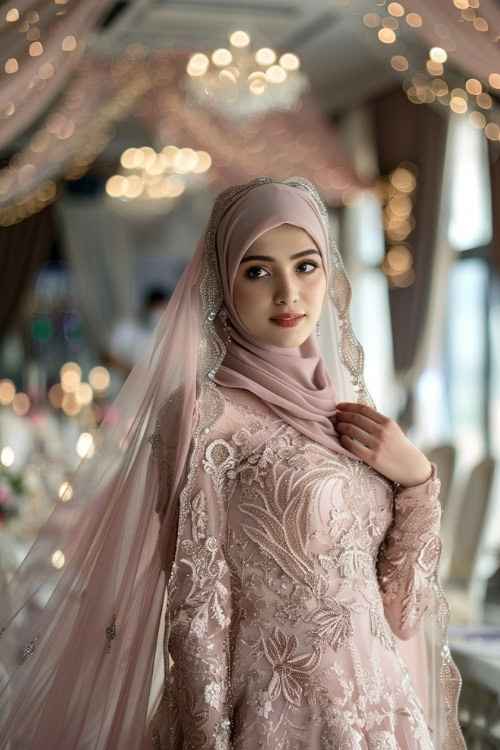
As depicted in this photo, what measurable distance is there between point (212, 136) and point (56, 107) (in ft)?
6.44

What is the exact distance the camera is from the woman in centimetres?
172

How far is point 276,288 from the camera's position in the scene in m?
1.85

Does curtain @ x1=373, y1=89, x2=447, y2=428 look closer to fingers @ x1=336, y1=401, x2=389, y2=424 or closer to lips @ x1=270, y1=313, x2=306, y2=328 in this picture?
fingers @ x1=336, y1=401, x2=389, y2=424

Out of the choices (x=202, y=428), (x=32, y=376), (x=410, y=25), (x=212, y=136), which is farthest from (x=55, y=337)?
(x=202, y=428)

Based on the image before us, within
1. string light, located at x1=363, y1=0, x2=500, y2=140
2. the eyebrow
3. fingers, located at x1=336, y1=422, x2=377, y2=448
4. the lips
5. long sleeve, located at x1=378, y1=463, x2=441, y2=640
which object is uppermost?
string light, located at x1=363, y1=0, x2=500, y2=140

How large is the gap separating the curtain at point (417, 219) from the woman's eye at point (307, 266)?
5814mm

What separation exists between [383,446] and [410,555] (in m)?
0.24

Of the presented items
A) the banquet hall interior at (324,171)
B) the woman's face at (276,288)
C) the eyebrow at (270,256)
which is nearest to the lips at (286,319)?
the woman's face at (276,288)

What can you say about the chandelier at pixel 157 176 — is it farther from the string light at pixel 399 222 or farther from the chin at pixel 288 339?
the chin at pixel 288 339

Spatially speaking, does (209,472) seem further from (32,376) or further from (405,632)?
(32,376)

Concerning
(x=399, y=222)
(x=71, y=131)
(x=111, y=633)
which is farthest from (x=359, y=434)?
(x=399, y=222)

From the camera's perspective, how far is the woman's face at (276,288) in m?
1.85

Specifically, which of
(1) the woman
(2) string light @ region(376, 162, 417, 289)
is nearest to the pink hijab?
(1) the woman

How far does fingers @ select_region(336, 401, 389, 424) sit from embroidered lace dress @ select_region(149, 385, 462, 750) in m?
0.10
